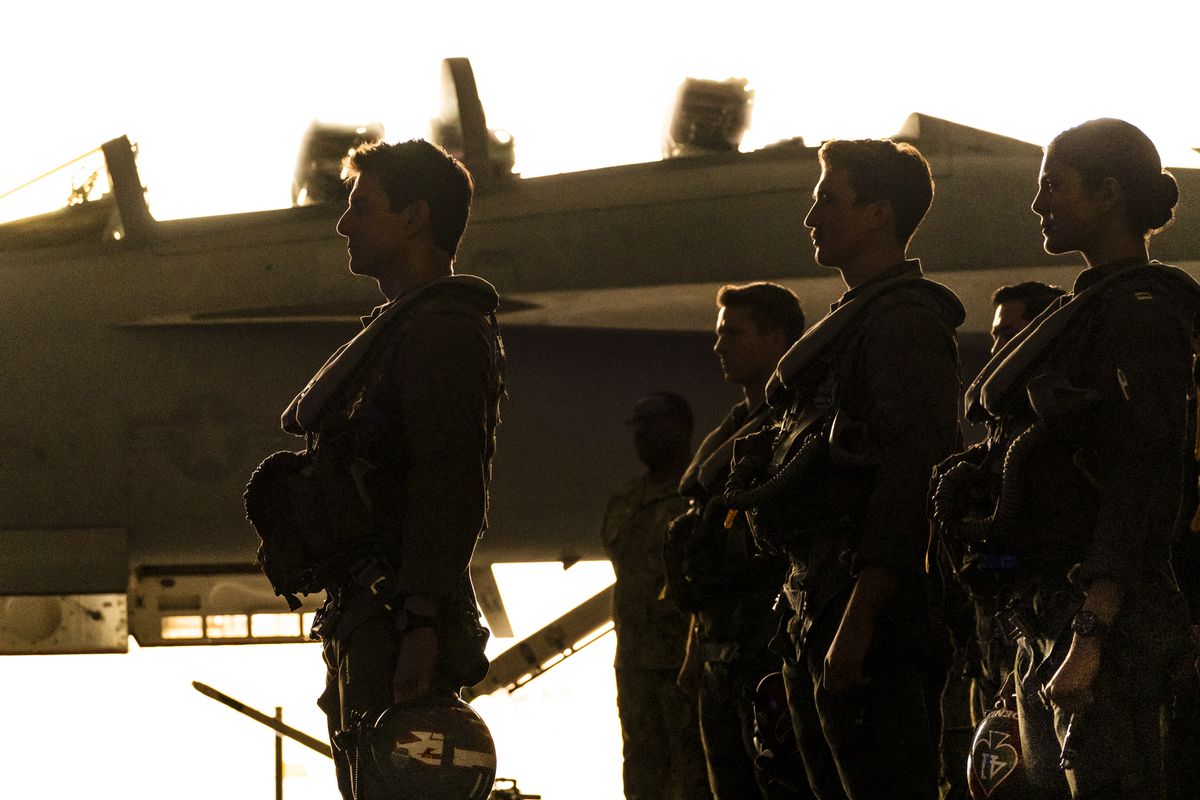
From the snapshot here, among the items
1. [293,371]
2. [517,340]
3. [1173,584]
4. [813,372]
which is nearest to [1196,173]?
[517,340]

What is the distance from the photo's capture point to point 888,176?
416cm

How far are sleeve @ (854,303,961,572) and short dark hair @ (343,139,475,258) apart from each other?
1039 millimetres

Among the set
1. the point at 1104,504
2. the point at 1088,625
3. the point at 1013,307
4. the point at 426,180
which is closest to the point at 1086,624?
the point at 1088,625

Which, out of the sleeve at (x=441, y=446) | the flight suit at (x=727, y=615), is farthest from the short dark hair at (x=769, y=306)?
the sleeve at (x=441, y=446)

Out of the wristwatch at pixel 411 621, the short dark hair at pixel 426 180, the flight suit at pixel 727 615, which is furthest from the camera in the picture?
the flight suit at pixel 727 615

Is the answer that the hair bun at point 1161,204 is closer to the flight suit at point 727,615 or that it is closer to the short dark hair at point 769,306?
the flight suit at point 727,615

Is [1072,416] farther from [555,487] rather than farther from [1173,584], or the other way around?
[555,487]

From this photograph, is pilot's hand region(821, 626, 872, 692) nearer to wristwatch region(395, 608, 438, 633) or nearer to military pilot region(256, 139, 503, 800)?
military pilot region(256, 139, 503, 800)

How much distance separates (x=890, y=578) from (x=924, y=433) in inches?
14.0

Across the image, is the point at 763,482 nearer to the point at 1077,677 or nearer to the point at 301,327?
the point at 1077,677

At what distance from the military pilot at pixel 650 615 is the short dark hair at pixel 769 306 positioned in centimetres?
161

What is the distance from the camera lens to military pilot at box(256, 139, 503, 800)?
353 centimetres

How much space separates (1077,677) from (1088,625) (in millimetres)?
107

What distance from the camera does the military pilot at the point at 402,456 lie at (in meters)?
3.53
